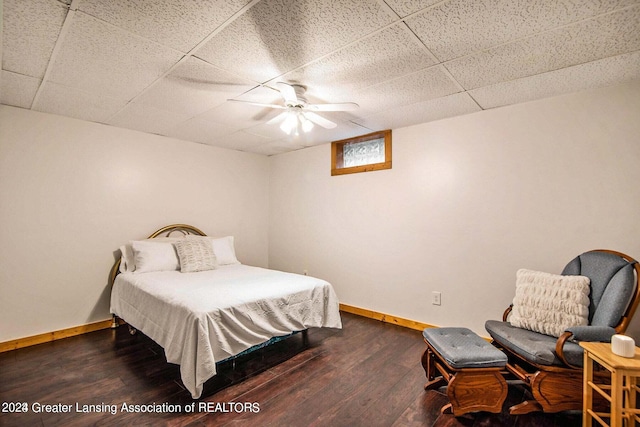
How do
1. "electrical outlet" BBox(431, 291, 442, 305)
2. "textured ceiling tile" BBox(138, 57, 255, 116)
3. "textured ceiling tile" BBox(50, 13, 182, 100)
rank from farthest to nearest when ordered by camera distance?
"electrical outlet" BBox(431, 291, 442, 305) → "textured ceiling tile" BBox(138, 57, 255, 116) → "textured ceiling tile" BBox(50, 13, 182, 100)

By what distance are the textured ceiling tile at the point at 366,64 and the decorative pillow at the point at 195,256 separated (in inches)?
93.7

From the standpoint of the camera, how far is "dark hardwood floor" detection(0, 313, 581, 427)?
1.86 meters

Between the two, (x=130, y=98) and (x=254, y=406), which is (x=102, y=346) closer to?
(x=254, y=406)

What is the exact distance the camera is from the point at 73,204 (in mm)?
3256

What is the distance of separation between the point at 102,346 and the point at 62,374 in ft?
1.77

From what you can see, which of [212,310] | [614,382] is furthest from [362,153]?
[614,382]

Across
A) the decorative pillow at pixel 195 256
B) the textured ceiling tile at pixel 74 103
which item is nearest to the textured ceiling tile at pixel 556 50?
the textured ceiling tile at pixel 74 103

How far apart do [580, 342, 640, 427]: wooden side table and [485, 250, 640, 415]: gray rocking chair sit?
125mm

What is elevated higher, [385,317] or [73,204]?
[73,204]

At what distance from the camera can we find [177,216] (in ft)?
13.4

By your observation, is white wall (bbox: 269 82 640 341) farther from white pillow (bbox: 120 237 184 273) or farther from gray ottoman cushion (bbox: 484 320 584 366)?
white pillow (bbox: 120 237 184 273)

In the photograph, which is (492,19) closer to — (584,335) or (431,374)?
(584,335)

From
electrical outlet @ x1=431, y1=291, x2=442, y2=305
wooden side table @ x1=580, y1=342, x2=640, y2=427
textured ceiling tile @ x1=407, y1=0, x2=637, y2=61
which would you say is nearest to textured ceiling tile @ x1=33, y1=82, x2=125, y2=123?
textured ceiling tile @ x1=407, y1=0, x2=637, y2=61

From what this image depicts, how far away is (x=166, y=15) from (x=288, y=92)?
94 cm
